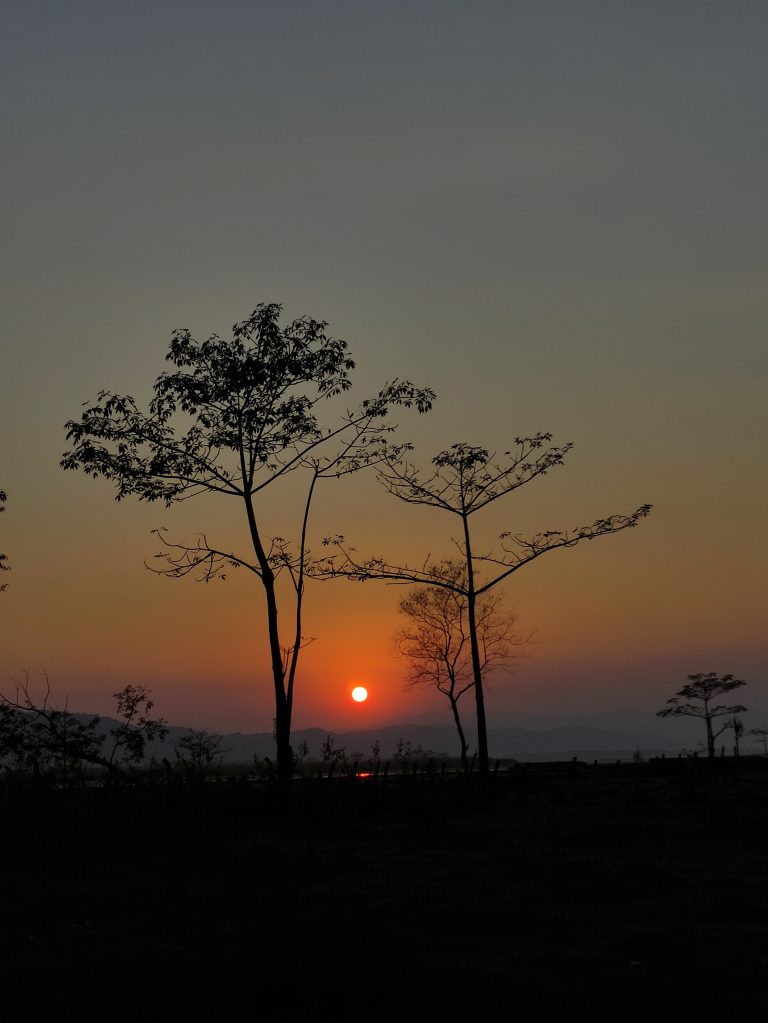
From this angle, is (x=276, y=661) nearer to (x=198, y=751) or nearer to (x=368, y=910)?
(x=198, y=751)

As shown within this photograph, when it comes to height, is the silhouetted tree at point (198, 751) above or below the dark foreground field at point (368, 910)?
above

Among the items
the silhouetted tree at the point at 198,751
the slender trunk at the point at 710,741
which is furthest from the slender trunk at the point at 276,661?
the slender trunk at the point at 710,741

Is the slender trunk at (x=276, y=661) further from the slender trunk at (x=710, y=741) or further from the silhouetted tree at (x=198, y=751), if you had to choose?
the slender trunk at (x=710, y=741)

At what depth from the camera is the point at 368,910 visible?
1183 cm

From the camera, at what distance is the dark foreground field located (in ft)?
28.0

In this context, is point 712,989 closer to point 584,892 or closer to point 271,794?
point 584,892

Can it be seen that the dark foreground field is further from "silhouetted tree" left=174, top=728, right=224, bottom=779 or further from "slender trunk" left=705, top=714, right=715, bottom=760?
"slender trunk" left=705, top=714, right=715, bottom=760

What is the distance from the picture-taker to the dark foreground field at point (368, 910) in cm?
854

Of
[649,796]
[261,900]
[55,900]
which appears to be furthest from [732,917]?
[649,796]

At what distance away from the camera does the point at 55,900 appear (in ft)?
45.9

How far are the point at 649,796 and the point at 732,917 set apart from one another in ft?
60.6

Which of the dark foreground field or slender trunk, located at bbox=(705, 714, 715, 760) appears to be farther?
slender trunk, located at bbox=(705, 714, 715, 760)

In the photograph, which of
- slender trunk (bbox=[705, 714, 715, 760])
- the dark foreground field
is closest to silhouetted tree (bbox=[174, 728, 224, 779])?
the dark foreground field

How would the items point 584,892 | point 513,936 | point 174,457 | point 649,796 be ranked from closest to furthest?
1. point 513,936
2. point 584,892
3. point 649,796
4. point 174,457
